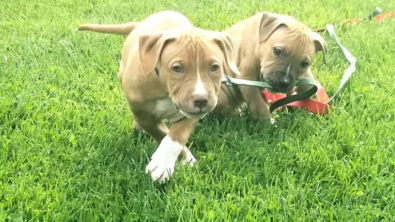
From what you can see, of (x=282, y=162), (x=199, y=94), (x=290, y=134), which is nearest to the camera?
(x=199, y=94)

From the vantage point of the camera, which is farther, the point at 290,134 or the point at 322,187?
the point at 290,134

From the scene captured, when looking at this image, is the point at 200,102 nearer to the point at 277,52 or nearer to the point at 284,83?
the point at 284,83

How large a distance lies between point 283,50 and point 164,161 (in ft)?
4.97

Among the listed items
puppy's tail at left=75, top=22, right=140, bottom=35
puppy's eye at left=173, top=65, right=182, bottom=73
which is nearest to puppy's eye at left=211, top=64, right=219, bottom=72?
puppy's eye at left=173, top=65, right=182, bottom=73

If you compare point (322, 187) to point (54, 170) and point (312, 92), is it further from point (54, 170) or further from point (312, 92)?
point (54, 170)

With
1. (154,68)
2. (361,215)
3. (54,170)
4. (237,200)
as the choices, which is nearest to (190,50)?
(154,68)

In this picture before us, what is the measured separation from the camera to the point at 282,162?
3.66 metres

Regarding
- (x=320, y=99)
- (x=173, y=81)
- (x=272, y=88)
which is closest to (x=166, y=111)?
(x=173, y=81)

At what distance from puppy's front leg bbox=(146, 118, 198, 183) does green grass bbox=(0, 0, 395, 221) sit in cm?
6

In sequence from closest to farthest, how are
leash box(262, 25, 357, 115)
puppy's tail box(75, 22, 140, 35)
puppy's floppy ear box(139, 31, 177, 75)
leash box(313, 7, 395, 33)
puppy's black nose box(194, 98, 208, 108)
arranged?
puppy's black nose box(194, 98, 208, 108) < puppy's floppy ear box(139, 31, 177, 75) < leash box(262, 25, 357, 115) < puppy's tail box(75, 22, 140, 35) < leash box(313, 7, 395, 33)

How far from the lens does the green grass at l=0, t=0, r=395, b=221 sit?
3.12m

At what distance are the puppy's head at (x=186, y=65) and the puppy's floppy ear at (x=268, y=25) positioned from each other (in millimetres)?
1148

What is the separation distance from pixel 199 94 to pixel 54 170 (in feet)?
3.58

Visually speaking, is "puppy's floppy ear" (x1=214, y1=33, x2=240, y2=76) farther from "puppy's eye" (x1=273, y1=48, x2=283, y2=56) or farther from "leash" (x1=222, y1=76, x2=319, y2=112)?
"puppy's eye" (x1=273, y1=48, x2=283, y2=56)
